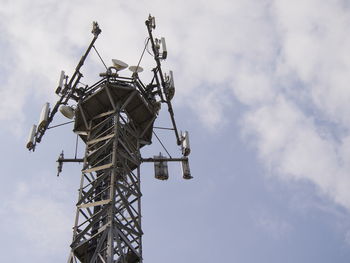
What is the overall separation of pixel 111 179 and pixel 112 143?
2.47m

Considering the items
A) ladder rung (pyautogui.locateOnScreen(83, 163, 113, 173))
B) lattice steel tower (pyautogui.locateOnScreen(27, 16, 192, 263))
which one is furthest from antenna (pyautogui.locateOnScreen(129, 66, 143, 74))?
ladder rung (pyautogui.locateOnScreen(83, 163, 113, 173))

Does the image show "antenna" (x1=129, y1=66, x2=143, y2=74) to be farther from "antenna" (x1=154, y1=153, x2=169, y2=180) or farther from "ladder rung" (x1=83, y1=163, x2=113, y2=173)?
"ladder rung" (x1=83, y1=163, x2=113, y2=173)

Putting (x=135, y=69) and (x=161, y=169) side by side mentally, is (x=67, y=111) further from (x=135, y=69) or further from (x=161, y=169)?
(x=161, y=169)

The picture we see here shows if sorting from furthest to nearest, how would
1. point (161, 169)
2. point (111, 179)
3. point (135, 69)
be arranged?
point (161, 169) → point (135, 69) → point (111, 179)

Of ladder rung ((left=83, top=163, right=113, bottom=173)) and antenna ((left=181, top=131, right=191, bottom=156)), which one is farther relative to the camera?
antenna ((left=181, top=131, right=191, bottom=156))

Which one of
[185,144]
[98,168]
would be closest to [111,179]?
[98,168]

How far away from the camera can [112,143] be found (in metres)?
23.4

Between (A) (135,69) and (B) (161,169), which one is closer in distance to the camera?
(A) (135,69)

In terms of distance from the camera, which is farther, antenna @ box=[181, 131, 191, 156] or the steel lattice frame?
antenna @ box=[181, 131, 191, 156]

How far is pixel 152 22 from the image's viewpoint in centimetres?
2933

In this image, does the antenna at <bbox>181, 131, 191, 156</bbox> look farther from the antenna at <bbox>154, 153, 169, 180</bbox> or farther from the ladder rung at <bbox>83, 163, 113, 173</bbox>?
the ladder rung at <bbox>83, 163, 113, 173</bbox>

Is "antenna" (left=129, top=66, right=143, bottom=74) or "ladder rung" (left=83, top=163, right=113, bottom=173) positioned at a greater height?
"antenna" (left=129, top=66, right=143, bottom=74)

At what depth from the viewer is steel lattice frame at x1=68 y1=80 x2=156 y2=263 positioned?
1980cm

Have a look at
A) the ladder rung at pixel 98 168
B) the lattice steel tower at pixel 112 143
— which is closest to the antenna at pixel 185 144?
the lattice steel tower at pixel 112 143
